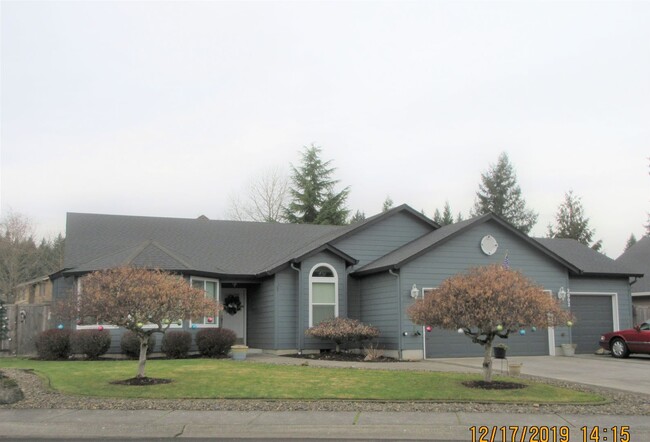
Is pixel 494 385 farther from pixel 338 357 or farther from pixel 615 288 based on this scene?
pixel 615 288

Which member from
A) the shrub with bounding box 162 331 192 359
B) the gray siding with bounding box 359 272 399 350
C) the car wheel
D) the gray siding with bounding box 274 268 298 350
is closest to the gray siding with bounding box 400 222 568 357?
the gray siding with bounding box 359 272 399 350

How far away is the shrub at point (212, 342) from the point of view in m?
20.0

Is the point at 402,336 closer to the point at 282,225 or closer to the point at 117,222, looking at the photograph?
the point at 282,225

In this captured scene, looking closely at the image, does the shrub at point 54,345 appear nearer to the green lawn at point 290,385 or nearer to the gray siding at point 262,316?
the green lawn at point 290,385

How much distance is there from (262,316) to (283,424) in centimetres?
1416

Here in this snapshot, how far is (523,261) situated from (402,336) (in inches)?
213

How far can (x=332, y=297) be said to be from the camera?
73.2 feet

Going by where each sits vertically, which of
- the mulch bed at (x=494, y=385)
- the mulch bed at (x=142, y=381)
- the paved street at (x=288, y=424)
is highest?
the mulch bed at (x=142, y=381)

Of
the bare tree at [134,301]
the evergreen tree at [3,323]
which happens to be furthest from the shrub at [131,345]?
the bare tree at [134,301]

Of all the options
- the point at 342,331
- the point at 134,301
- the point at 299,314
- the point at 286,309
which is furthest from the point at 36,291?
the point at 134,301

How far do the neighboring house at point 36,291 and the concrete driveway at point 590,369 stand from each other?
2071cm

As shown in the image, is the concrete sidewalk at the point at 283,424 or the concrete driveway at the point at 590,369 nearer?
the concrete sidewalk at the point at 283,424

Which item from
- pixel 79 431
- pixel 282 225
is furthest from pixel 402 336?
pixel 79 431

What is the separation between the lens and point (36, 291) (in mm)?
36406
